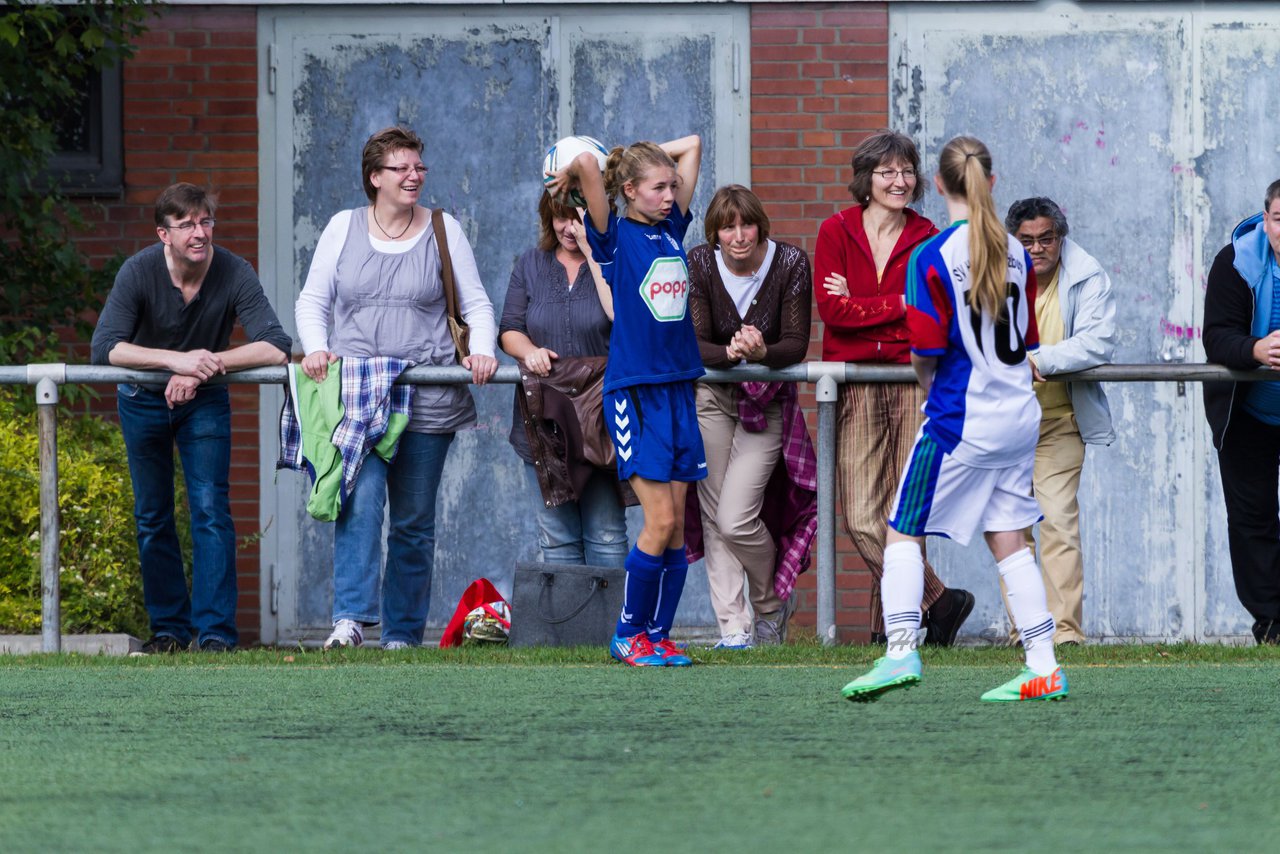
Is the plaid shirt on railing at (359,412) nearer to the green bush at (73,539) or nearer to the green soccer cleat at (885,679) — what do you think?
the green bush at (73,539)

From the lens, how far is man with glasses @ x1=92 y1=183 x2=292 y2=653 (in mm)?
7242

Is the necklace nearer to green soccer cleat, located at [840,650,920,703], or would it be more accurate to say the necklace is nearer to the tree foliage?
the tree foliage

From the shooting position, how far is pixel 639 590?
6305mm

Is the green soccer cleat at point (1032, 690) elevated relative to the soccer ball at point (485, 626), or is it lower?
elevated

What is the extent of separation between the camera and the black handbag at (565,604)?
23.3ft

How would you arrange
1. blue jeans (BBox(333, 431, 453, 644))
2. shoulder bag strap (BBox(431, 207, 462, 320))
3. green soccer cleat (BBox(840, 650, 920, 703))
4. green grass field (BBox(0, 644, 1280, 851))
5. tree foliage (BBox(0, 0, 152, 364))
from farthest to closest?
1. tree foliage (BBox(0, 0, 152, 364))
2. shoulder bag strap (BBox(431, 207, 462, 320))
3. blue jeans (BBox(333, 431, 453, 644))
4. green soccer cleat (BBox(840, 650, 920, 703))
5. green grass field (BBox(0, 644, 1280, 851))

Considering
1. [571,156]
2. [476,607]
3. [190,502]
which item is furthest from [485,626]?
[571,156]

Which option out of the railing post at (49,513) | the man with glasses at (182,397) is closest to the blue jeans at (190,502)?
the man with glasses at (182,397)

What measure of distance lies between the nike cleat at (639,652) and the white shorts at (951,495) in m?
1.30

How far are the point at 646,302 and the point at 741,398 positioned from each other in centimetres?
132

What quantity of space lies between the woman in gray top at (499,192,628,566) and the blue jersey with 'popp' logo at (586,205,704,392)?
102 centimetres

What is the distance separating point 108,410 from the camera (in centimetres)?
980

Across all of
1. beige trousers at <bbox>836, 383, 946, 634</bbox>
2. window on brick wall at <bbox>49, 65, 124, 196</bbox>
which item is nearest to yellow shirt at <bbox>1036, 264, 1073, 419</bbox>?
beige trousers at <bbox>836, 383, 946, 634</bbox>

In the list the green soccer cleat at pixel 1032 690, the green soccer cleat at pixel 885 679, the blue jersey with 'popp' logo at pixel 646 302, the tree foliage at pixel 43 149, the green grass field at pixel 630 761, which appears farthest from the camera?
the tree foliage at pixel 43 149
